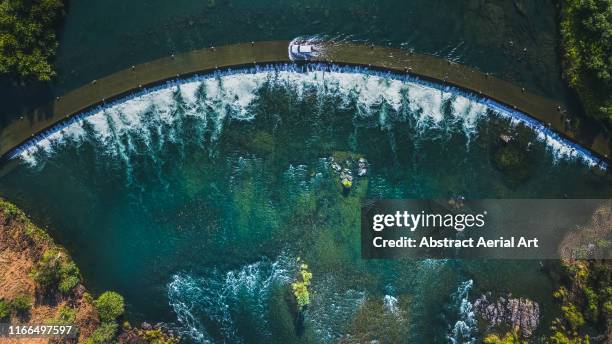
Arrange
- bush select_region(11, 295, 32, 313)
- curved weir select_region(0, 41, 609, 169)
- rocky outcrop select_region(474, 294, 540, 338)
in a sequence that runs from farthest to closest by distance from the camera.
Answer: rocky outcrop select_region(474, 294, 540, 338) < curved weir select_region(0, 41, 609, 169) < bush select_region(11, 295, 32, 313)

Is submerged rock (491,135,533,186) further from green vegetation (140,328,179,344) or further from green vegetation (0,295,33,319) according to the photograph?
green vegetation (0,295,33,319)

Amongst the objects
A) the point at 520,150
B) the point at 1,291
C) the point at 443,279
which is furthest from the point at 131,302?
the point at 520,150

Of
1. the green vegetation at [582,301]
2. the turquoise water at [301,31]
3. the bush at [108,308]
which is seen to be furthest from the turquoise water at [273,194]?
the turquoise water at [301,31]

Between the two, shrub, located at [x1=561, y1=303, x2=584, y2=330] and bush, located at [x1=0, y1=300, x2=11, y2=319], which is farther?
shrub, located at [x1=561, y1=303, x2=584, y2=330]

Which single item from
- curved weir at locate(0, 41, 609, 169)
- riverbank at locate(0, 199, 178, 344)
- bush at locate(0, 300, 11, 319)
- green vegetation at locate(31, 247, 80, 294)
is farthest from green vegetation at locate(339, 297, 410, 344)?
bush at locate(0, 300, 11, 319)

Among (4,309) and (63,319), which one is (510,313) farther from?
(4,309)

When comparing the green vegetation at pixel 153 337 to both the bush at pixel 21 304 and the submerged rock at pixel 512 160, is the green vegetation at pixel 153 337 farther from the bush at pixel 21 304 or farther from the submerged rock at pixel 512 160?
the submerged rock at pixel 512 160

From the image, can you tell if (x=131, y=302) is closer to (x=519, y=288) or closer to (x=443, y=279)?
(x=443, y=279)
